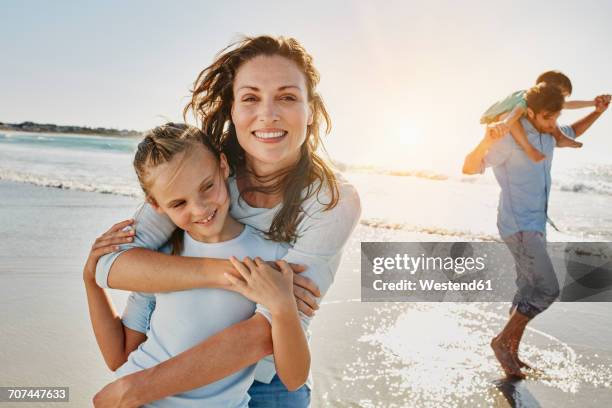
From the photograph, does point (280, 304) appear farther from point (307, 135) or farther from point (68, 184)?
point (68, 184)

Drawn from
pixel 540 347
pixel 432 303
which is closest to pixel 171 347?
pixel 540 347

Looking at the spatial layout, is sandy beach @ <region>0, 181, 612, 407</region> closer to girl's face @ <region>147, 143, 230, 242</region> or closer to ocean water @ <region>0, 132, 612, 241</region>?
girl's face @ <region>147, 143, 230, 242</region>

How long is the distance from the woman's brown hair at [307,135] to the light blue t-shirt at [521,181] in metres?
1.98

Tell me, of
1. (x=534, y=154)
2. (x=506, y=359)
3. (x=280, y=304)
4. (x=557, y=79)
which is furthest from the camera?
(x=557, y=79)

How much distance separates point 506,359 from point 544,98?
1.75 metres

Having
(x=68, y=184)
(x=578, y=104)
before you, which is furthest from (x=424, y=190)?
(x=578, y=104)

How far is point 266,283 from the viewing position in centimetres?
165

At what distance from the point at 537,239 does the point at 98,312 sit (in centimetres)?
284

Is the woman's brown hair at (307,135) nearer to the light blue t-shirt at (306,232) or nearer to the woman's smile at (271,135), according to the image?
the light blue t-shirt at (306,232)

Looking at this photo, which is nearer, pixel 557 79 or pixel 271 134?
pixel 271 134

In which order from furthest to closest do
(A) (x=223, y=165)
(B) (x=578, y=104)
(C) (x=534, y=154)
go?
(B) (x=578, y=104) → (C) (x=534, y=154) → (A) (x=223, y=165)

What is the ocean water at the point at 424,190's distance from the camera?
9.14m

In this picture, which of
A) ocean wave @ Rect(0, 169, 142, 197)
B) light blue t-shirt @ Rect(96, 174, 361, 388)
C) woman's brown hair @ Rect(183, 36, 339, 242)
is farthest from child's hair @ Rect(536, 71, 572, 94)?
ocean wave @ Rect(0, 169, 142, 197)

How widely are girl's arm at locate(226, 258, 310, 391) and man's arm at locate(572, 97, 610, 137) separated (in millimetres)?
3301
